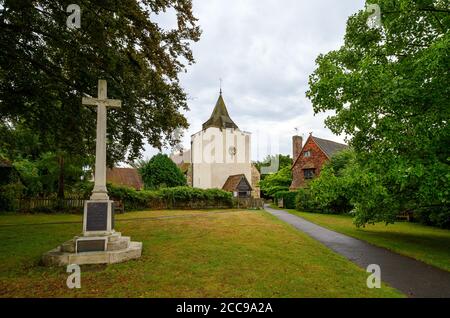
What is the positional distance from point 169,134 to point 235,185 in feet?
99.6

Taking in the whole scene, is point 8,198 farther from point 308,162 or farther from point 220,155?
point 308,162

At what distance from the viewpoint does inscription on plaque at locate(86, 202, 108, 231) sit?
7879 mm

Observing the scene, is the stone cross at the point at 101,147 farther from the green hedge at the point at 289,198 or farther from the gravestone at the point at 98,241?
the green hedge at the point at 289,198

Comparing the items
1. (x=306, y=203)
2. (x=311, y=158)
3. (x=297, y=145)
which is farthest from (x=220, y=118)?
(x=306, y=203)

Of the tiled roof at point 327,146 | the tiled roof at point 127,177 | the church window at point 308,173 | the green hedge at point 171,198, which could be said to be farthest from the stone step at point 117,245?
the tiled roof at point 127,177

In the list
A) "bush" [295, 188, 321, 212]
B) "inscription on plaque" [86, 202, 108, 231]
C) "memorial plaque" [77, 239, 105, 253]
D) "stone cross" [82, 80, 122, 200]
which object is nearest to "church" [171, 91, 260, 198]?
"bush" [295, 188, 321, 212]

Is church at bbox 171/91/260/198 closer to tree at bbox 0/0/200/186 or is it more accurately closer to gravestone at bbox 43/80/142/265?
tree at bbox 0/0/200/186

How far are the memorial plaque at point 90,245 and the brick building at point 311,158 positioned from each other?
3255 centimetres

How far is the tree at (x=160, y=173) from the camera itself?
43.2 meters

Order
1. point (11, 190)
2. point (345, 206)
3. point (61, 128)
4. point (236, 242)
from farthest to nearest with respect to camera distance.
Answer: point (345, 206)
point (11, 190)
point (61, 128)
point (236, 242)

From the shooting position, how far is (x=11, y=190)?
2205 cm
